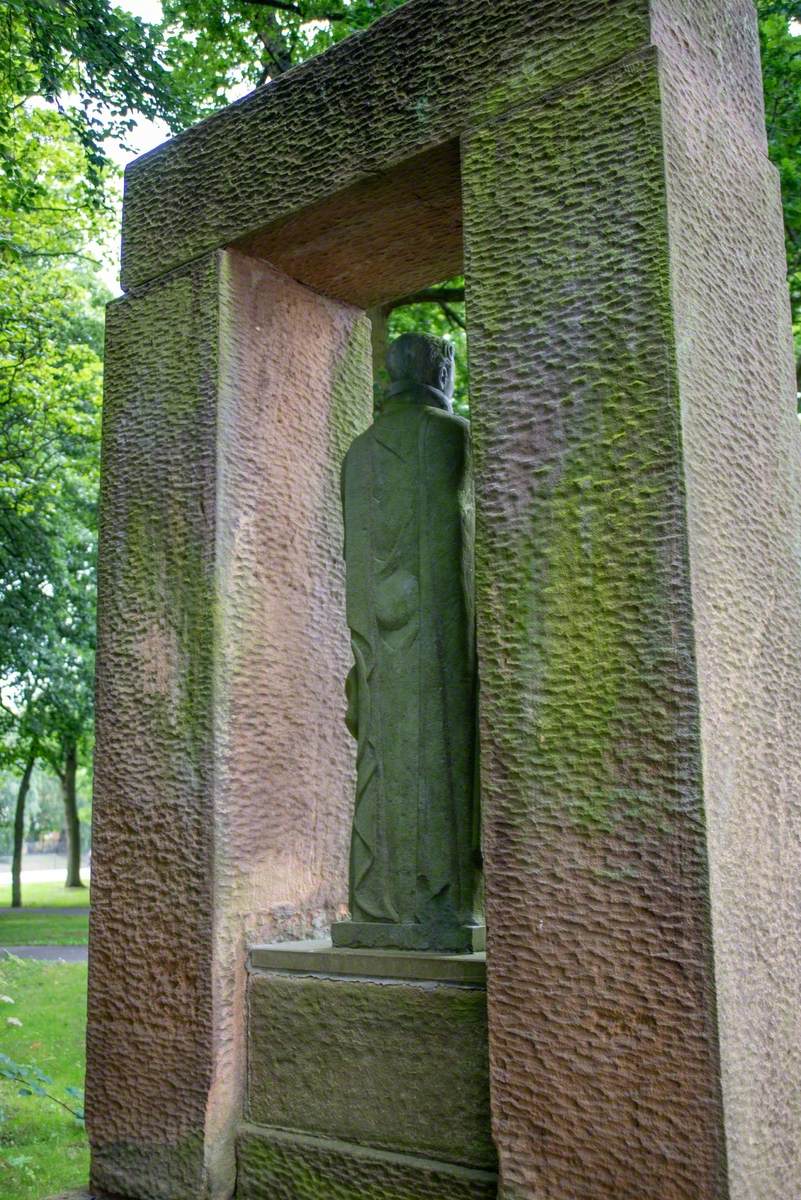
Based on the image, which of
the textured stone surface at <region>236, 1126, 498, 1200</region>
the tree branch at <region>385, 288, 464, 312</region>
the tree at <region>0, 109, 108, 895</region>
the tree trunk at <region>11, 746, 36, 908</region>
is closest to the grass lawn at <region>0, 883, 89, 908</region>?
the tree trunk at <region>11, 746, 36, 908</region>

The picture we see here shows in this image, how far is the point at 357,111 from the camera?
323cm

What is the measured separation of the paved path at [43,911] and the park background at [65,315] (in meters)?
0.83

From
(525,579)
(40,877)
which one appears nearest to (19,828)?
(525,579)

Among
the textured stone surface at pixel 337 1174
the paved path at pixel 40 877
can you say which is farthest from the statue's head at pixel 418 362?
the paved path at pixel 40 877

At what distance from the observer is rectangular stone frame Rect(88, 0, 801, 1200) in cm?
235

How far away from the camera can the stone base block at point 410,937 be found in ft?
9.72

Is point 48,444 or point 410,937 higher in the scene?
point 48,444

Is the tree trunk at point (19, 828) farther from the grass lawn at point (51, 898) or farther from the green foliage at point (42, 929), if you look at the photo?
the green foliage at point (42, 929)

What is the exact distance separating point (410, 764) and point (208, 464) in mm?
1121

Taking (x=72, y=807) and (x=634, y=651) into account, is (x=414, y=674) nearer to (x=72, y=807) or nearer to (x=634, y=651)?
(x=634, y=651)

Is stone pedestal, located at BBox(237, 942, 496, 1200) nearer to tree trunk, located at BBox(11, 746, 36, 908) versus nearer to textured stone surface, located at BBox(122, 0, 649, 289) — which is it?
textured stone surface, located at BBox(122, 0, 649, 289)

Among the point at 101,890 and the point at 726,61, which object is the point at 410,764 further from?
the point at 726,61

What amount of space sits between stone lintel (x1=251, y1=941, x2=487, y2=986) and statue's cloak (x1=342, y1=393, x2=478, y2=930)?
0.52 feet

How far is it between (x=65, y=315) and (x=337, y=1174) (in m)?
13.0
